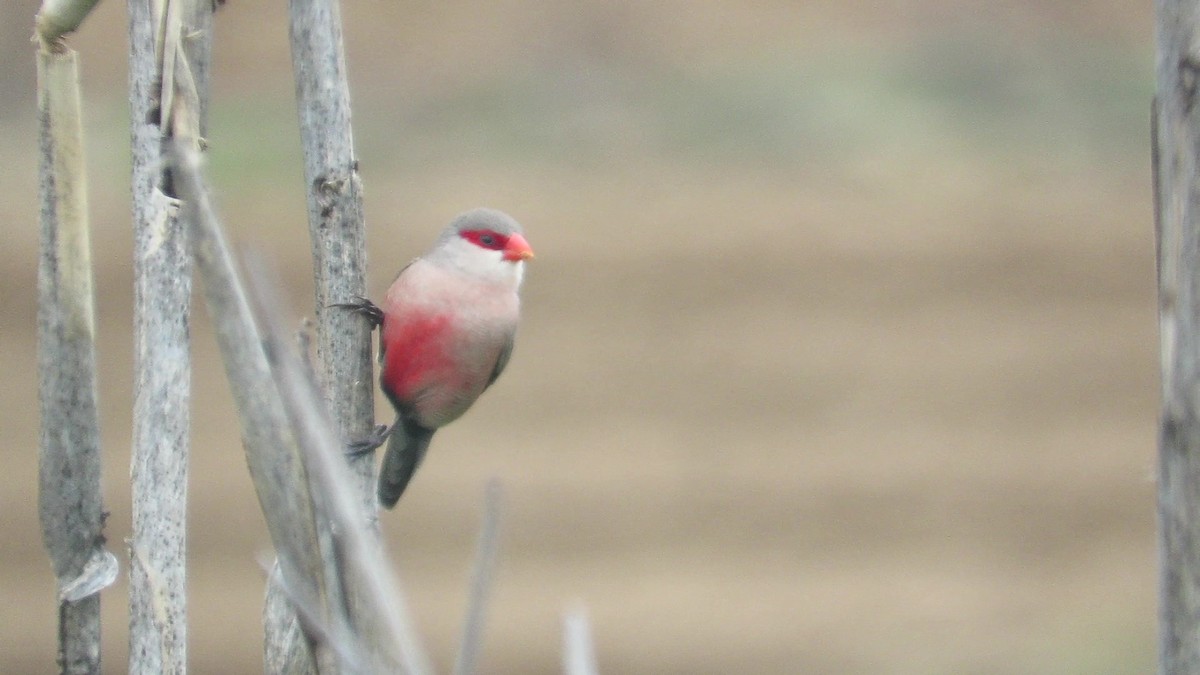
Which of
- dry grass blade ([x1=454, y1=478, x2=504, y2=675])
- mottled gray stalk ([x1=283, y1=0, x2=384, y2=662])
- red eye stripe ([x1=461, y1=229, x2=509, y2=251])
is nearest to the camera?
dry grass blade ([x1=454, y1=478, x2=504, y2=675])

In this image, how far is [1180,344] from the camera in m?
1.11

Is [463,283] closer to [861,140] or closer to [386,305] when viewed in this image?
[386,305]

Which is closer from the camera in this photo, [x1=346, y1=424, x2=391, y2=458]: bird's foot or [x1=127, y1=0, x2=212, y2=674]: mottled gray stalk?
[x1=127, y1=0, x2=212, y2=674]: mottled gray stalk

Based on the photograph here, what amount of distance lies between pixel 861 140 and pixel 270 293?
4.64m

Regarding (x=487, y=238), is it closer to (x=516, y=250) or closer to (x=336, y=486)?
(x=516, y=250)

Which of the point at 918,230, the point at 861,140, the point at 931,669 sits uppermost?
the point at 861,140

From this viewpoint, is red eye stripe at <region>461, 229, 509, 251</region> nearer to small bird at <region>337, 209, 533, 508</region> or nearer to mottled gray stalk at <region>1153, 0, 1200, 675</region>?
small bird at <region>337, 209, 533, 508</region>

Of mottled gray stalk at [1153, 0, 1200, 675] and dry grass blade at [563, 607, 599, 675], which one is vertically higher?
mottled gray stalk at [1153, 0, 1200, 675]

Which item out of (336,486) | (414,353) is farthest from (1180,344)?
(414,353)

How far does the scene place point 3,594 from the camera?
480 centimetres

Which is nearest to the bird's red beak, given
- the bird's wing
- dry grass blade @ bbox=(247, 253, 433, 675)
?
the bird's wing

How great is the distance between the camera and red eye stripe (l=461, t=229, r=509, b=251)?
243cm

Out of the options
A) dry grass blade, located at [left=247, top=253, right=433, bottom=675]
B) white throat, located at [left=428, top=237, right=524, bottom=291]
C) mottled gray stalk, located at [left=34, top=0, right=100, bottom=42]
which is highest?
mottled gray stalk, located at [left=34, top=0, right=100, bottom=42]

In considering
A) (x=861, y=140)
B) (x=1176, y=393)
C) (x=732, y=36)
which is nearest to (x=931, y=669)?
(x=861, y=140)
